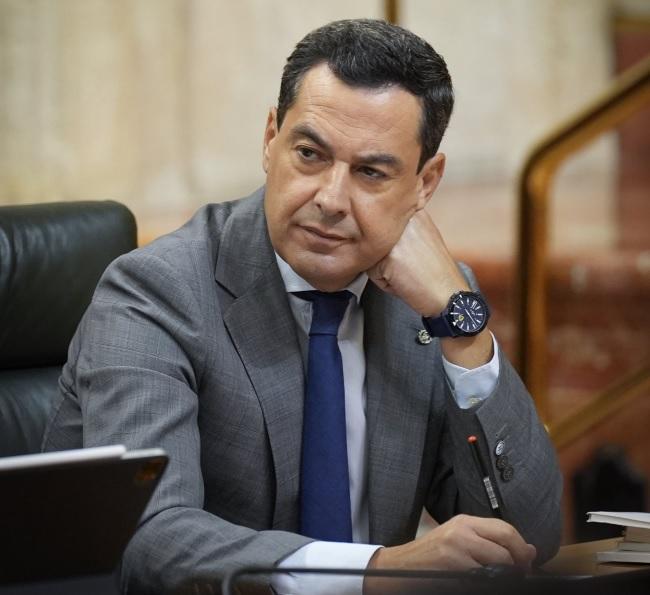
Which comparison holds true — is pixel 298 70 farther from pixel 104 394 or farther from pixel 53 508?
pixel 53 508

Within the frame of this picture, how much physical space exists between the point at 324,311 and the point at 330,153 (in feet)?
0.86

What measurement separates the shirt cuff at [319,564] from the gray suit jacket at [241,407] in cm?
2

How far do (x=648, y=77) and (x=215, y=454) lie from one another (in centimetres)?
236

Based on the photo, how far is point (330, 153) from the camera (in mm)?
1825

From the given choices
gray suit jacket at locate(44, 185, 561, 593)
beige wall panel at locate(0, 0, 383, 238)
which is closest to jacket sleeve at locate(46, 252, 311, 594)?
gray suit jacket at locate(44, 185, 561, 593)

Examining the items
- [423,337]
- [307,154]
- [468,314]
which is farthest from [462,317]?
[307,154]

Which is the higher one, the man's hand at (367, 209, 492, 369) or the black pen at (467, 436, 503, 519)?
the man's hand at (367, 209, 492, 369)

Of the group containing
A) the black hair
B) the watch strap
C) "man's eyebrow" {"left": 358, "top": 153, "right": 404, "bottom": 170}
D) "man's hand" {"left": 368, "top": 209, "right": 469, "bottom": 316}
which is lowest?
the watch strap

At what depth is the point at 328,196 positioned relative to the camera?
5.95 feet

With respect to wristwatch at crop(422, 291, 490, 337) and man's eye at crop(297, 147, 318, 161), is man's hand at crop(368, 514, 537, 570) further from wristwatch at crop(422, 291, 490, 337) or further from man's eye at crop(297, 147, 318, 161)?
man's eye at crop(297, 147, 318, 161)

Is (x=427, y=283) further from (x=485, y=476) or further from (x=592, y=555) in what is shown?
(x=592, y=555)

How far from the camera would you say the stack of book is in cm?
162

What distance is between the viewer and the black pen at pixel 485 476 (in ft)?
6.18

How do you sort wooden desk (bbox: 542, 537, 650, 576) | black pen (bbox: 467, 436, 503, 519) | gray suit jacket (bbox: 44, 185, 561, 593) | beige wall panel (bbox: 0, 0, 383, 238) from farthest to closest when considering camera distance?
beige wall panel (bbox: 0, 0, 383, 238), black pen (bbox: 467, 436, 503, 519), gray suit jacket (bbox: 44, 185, 561, 593), wooden desk (bbox: 542, 537, 650, 576)
